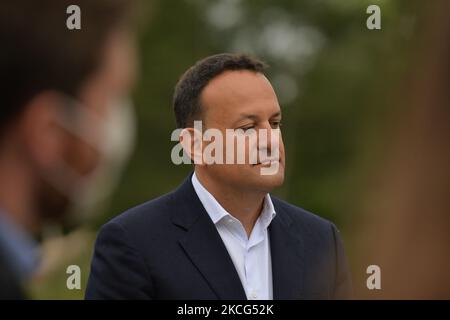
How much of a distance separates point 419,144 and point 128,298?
188 cm

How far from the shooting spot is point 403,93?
96cm

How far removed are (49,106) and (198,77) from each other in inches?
79.6

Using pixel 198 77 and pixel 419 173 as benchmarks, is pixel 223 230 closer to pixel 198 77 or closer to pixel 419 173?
pixel 198 77

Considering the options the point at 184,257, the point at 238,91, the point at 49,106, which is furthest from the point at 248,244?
the point at 49,106

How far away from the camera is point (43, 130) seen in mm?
1170

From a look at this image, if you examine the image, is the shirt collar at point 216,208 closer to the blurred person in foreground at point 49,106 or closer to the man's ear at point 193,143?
the man's ear at point 193,143

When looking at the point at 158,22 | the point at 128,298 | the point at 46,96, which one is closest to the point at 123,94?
the point at 46,96

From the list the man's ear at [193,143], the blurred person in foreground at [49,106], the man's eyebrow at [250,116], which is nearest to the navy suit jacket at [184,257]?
the man's ear at [193,143]

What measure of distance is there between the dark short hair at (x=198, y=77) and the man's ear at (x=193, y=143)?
0.04 meters

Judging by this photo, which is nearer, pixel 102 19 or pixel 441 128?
pixel 441 128

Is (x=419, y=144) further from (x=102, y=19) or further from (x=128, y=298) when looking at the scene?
(x=128, y=298)

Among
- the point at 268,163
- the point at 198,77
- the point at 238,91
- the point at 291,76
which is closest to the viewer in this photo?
the point at 268,163

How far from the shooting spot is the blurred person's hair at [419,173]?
96cm

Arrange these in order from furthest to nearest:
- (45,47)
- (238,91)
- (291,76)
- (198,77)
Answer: (291,76) → (198,77) → (238,91) → (45,47)
